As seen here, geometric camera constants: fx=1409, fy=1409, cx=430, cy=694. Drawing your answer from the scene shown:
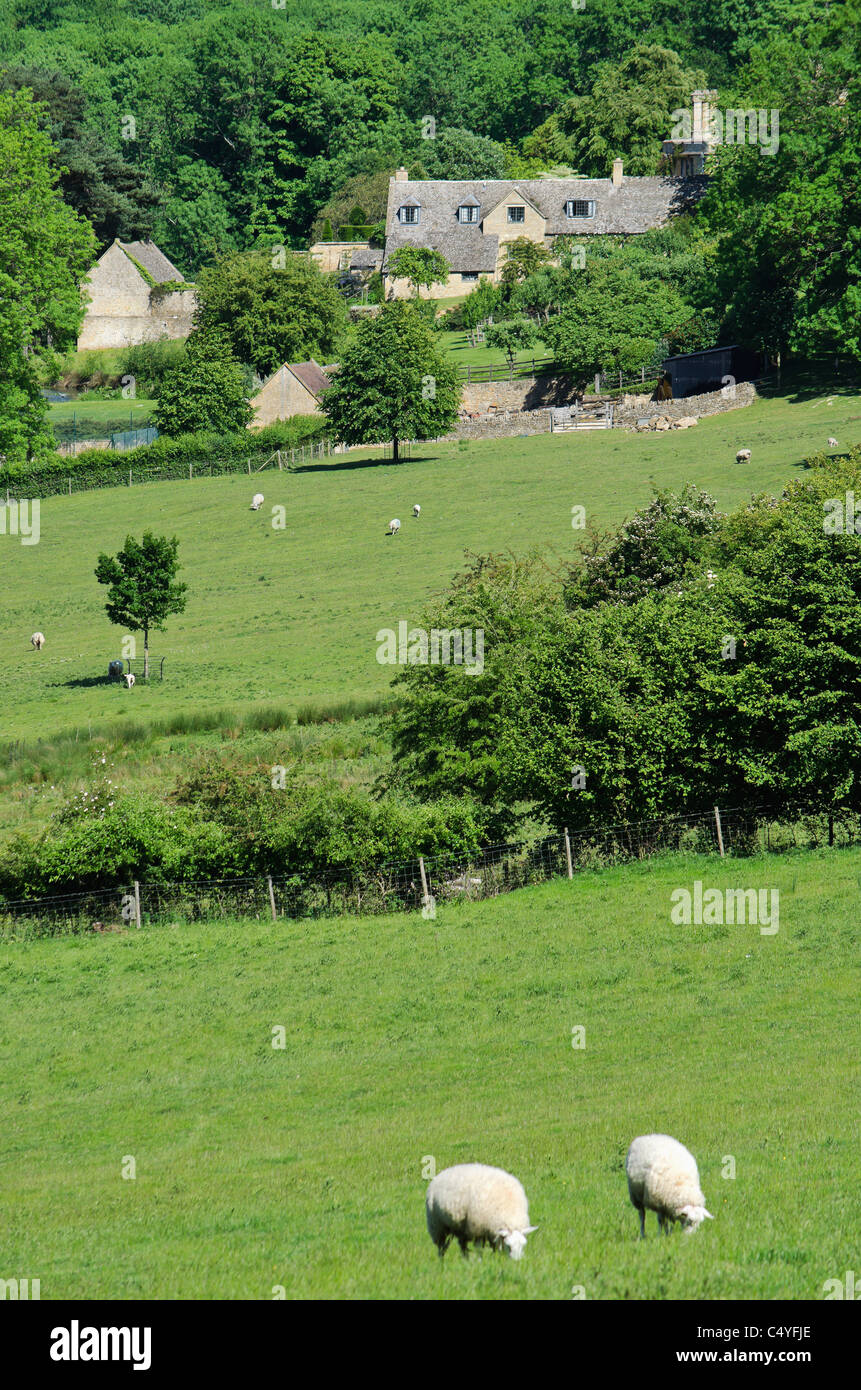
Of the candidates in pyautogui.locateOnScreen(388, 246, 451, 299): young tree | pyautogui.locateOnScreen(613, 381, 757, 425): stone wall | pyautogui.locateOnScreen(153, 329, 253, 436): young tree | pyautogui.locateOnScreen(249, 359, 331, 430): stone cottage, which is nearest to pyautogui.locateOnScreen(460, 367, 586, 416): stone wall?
pyautogui.locateOnScreen(613, 381, 757, 425): stone wall

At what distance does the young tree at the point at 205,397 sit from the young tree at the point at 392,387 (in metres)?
9.76

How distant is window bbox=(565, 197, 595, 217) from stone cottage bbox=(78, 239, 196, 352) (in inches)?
1267

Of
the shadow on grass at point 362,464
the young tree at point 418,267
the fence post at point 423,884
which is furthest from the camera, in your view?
the young tree at point 418,267

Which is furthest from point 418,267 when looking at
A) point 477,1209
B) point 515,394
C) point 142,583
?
point 477,1209

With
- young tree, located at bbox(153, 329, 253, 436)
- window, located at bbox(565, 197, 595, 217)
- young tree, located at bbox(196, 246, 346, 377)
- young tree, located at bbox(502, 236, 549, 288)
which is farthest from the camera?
window, located at bbox(565, 197, 595, 217)

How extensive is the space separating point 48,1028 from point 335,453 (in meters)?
59.9

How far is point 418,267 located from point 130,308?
2708 cm

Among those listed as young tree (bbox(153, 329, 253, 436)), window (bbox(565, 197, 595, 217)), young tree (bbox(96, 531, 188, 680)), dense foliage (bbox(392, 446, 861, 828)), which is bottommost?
dense foliage (bbox(392, 446, 861, 828))

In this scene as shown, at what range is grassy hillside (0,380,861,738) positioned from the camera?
153 ft

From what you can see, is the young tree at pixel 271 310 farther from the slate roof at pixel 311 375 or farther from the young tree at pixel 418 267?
the young tree at pixel 418 267

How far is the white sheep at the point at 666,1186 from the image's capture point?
40.9 ft

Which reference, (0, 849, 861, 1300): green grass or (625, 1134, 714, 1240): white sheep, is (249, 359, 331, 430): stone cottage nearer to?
(0, 849, 861, 1300): green grass

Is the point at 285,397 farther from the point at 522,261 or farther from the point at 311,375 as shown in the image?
the point at 522,261

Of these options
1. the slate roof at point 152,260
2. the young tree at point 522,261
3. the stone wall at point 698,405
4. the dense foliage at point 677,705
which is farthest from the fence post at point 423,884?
the slate roof at point 152,260
